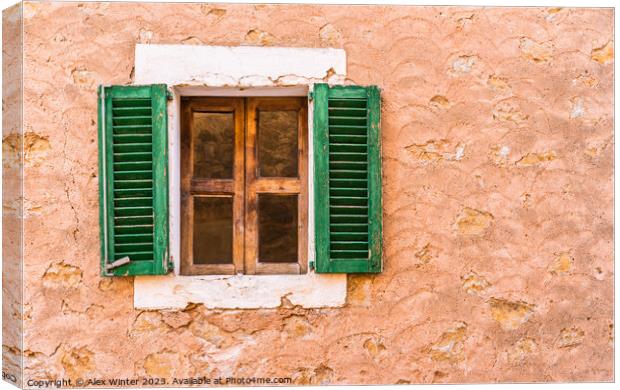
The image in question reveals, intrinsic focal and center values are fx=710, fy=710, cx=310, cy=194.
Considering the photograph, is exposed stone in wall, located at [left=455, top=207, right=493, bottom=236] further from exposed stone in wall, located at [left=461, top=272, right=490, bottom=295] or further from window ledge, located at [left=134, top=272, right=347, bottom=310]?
window ledge, located at [left=134, top=272, right=347, bottom=310]

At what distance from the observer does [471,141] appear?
3.97m

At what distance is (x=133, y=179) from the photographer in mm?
3809

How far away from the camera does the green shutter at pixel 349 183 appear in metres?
3.85

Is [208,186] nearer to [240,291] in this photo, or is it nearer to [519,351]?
[240,291]

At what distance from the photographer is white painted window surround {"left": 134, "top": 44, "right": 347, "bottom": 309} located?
12.7 ft

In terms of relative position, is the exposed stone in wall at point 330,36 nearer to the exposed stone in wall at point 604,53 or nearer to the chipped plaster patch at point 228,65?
the chipped plaster patch at point 228,65

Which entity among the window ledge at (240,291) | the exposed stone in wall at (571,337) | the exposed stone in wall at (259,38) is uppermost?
the exposed stone in wall at (259,38)

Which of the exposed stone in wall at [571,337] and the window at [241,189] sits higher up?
the window at [241,189]

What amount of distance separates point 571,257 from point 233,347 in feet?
6.42

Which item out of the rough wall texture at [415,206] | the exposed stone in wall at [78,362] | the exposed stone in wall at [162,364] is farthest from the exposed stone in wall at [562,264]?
the exposed stone in wall at [78,362]

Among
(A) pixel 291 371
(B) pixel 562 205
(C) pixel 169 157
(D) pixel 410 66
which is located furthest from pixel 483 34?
(A) pixel 291 371

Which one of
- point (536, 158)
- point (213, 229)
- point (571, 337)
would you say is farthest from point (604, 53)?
point (213, 229)

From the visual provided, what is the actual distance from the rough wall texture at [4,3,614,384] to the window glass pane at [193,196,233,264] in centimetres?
35

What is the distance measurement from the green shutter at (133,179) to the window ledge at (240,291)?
0.43 feet
